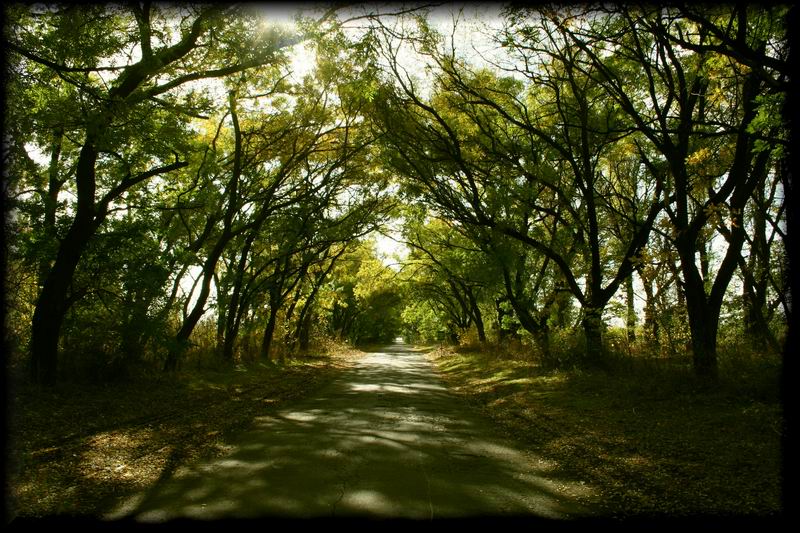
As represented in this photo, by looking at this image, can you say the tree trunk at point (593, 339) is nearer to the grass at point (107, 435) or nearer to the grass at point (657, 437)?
the grass at point (657, 437)

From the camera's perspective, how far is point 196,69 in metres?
10.8

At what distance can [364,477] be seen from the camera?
5078mm

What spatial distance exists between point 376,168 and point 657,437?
53.6 ft

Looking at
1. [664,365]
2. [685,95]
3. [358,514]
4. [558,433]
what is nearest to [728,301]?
[664,365]

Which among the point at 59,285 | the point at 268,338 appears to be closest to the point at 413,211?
the point at 268,338

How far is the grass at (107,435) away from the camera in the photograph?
174 inches

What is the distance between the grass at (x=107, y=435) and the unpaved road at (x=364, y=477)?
0.43 metres

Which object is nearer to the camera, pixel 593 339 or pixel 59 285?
pixel 59 285

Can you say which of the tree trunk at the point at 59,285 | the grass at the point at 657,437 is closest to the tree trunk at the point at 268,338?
the tree trunk at the point at 59,285

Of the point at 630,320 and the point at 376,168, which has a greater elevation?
the point at 376,168

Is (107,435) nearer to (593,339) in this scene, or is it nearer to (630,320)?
(593,339)

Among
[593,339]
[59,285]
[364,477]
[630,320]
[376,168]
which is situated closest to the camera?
[364,477]

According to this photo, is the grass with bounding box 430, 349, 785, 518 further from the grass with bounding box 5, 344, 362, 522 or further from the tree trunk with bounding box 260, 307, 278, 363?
the tree trunk with bounding box 260, 307, 278, 363

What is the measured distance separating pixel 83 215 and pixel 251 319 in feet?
42.0
